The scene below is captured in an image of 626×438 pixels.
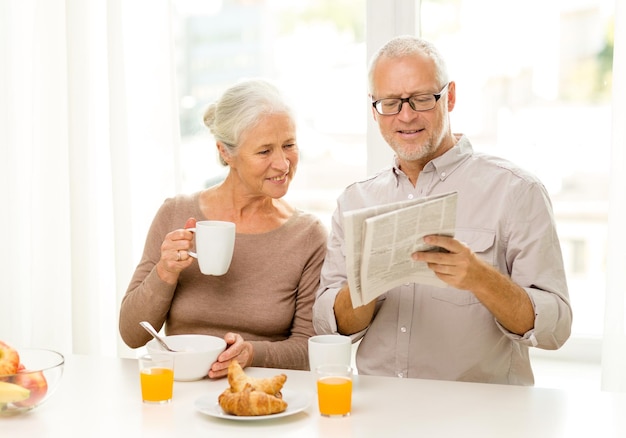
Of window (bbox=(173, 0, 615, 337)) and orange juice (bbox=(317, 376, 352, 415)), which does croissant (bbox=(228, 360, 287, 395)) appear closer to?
orange juice (bbox=(317, 376, 352, 415))

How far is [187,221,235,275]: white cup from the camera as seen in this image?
210 centimetres

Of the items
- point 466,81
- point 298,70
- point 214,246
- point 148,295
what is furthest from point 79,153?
point 466,81

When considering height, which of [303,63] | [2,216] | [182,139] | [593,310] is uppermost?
[303,63]

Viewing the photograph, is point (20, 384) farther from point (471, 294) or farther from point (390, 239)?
point (471, 294)

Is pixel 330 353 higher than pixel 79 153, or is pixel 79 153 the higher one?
pixel 79 153

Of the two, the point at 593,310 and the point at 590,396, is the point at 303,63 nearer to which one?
the point at 593,310

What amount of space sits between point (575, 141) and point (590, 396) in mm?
1238

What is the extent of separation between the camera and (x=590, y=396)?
1766mm

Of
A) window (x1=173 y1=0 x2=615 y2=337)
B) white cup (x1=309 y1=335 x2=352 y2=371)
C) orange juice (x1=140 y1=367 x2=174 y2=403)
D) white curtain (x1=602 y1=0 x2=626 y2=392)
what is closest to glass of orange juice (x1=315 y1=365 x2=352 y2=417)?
white cup (x1=309 y1=335 x2=352 y2=371)

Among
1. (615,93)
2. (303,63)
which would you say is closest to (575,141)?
(615,93)

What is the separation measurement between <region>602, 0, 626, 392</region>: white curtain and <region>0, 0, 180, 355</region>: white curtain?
56.9 inches

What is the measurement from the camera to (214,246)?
2109 mm

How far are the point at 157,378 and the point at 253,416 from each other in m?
0.22

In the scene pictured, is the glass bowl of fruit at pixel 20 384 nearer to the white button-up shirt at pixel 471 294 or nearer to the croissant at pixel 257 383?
the croissant at pixel 257 383
